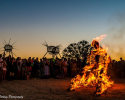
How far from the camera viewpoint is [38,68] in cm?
1898

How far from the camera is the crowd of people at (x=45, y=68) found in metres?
15.2

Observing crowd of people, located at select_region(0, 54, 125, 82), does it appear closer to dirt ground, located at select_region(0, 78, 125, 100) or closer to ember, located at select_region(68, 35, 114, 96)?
dirt ground, located at select_region(0, 78, 125, 100)

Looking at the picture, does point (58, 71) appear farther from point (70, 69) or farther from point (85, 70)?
point (85, 70)

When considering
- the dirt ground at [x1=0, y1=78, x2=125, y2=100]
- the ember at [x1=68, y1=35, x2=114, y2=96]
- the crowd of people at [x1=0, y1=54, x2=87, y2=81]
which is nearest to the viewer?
the dirt ground at [x1=0, y1=78, x2=125, y2=100]

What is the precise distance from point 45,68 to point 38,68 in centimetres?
170

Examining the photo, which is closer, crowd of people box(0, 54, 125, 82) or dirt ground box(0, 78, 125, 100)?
dirt ground box(0, 78, 125, 100)

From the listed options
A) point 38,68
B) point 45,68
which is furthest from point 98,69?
point 38,68

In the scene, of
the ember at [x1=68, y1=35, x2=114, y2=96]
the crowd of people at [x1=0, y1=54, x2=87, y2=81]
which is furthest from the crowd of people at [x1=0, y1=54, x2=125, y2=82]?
the ember at [x1=68, y1=35, x2=114, y2=96]

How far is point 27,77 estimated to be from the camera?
1596 cm

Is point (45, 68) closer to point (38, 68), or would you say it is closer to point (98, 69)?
point (38, 68)

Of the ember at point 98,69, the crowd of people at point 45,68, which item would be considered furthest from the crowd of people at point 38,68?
the ember at point 98,69

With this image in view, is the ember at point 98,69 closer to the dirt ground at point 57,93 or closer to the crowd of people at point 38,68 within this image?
the dirt ground at point 57,93

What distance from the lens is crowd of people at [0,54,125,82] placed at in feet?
50.0

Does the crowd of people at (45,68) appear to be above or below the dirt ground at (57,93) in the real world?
above
